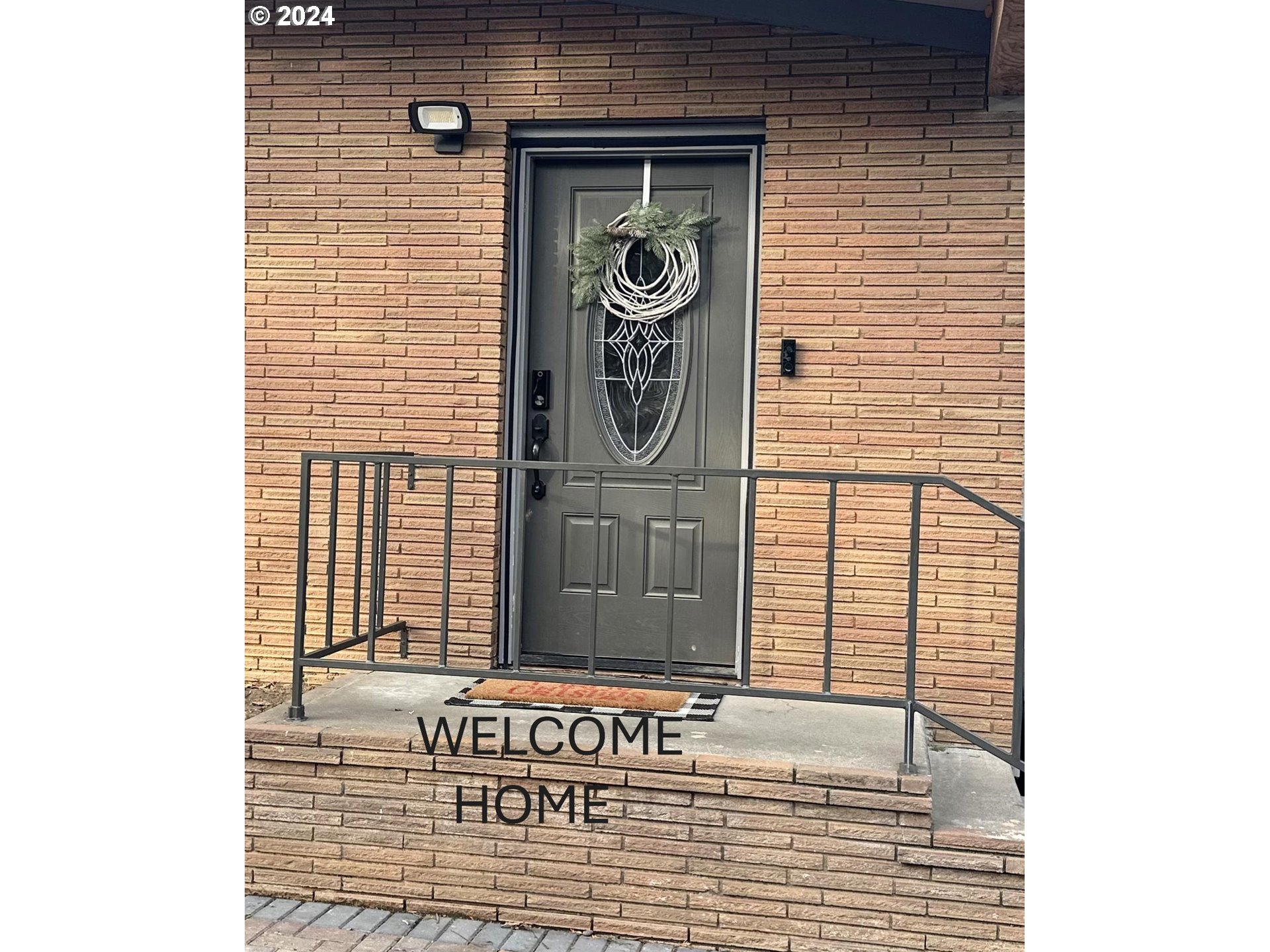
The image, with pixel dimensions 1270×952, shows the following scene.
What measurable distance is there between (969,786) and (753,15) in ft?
10.1

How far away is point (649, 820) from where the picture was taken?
11.5 feet

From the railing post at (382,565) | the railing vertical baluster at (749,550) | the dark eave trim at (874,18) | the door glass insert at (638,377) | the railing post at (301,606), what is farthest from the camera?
the door glass insert at (638,377)

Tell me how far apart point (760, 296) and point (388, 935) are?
9.42 feet

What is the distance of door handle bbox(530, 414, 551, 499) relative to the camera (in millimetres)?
5074

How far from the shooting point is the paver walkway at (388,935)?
133 inches

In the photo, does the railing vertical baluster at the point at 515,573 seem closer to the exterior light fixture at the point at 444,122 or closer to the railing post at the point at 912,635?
the exterior light fixture at the point at 444,122

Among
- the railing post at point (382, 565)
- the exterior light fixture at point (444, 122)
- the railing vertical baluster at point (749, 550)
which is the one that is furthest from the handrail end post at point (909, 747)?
the exterior light fixture at point (444, 122)

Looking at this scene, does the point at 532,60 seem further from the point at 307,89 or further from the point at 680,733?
the point at 680,733

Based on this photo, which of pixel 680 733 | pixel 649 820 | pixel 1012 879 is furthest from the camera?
pixel 680 733

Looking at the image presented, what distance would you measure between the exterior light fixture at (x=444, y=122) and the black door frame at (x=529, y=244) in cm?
25

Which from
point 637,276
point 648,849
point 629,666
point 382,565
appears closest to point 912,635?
point 648,849

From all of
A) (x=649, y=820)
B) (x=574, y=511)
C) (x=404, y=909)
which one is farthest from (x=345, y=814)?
(x=574, y=511)

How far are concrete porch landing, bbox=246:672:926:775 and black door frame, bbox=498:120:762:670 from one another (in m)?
0.69

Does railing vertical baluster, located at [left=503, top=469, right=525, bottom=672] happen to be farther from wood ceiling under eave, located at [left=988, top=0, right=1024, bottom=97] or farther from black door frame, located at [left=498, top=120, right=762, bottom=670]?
wood ceiling under eave, located at [left=988, top=0, right=1024, bottom=97]
